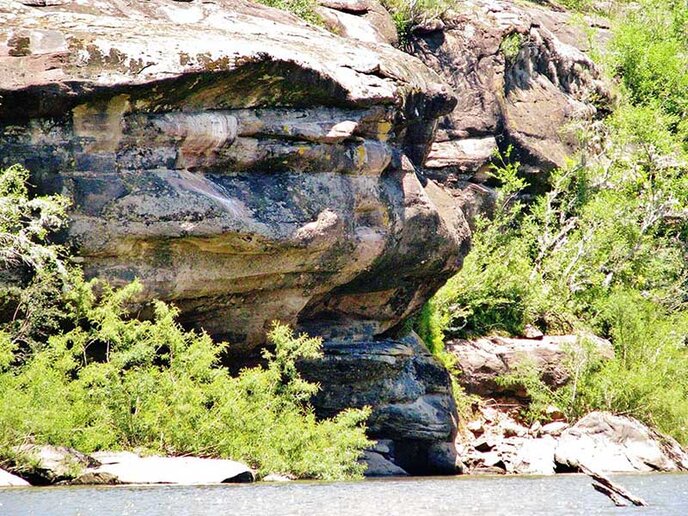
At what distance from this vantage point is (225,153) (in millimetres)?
28344

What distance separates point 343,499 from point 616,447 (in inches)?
550

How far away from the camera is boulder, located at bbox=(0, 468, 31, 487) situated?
71.7 feet

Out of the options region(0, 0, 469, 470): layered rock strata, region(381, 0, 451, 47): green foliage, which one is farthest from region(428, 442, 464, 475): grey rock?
region(381, 0, 451, 47): green foliage

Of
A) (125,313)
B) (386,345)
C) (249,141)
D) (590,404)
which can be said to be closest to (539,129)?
(590,404)

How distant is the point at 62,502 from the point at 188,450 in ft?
22.8

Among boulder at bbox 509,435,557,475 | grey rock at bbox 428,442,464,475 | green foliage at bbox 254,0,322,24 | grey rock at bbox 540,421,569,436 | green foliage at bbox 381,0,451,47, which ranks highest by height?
green foliage at bbox 254,0,322,24

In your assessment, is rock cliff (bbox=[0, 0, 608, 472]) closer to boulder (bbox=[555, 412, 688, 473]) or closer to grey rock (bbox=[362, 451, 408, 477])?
grey rock (bbox=[362, 451, 408, 477])

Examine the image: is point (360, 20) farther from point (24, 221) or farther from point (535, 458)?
point (24, 221)

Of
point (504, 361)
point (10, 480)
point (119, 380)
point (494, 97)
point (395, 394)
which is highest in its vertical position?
point (494, 97)

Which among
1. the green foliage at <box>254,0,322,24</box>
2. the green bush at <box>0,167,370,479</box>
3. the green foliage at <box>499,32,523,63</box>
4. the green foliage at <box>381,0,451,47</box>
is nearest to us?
the green bush at <box>0,167,370,479</box>

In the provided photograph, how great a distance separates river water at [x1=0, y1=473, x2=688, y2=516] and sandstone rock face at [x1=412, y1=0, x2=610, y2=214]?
17.1 metres

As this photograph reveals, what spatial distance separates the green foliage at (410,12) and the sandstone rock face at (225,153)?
11837 mm

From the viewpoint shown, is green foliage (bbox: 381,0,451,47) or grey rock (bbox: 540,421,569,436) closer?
grey rock (bbox: 540,421,569,436)

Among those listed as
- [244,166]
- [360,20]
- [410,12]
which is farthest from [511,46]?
[244,166]
